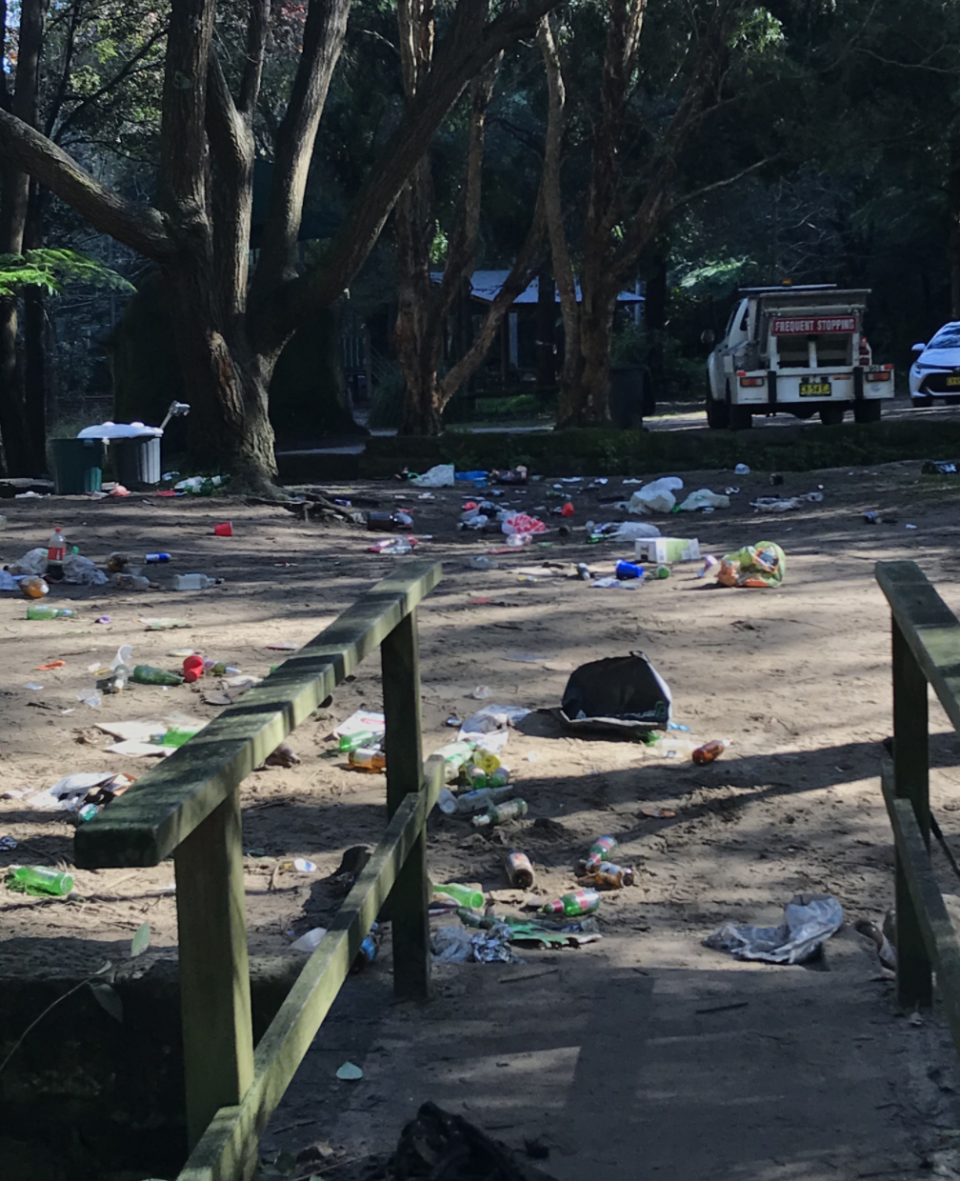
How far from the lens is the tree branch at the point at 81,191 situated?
12266 mm

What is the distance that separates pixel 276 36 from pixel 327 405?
5.99m

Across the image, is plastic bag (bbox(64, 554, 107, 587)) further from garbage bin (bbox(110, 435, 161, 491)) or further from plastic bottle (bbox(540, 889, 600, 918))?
garbage bin (bbox(110, 435, 161, 491))

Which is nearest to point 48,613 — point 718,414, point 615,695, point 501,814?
point 615,695

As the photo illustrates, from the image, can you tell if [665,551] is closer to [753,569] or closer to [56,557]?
[753,569]

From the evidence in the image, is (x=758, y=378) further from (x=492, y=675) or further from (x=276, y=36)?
(x=492, y=675)

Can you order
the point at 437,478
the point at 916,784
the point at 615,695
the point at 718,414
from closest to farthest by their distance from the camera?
the point at 916,784 < the point at 615,695 < the point at 437,478 < the point at 718,414

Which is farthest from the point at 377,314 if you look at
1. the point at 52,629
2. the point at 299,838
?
the point at 299,838

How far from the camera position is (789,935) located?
3.96m

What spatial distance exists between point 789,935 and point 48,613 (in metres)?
5.38

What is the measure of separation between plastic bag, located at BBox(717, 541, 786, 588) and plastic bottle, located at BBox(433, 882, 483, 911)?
5086 mm

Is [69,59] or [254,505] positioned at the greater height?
[69,59]

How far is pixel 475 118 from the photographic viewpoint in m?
20.9

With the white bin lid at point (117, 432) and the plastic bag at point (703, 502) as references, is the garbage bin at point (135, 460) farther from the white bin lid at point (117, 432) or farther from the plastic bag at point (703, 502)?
the plastic bag at point (703, 502)

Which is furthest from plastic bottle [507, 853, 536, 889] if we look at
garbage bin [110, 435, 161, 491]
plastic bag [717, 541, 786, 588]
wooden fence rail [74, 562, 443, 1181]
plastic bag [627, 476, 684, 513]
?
garbage bin [110, 435, 161, 491]
